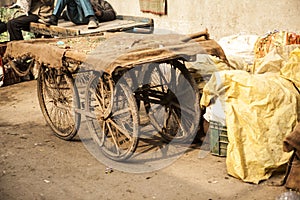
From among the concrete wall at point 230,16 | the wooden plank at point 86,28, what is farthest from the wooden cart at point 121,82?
the wooden plank at point 86,28

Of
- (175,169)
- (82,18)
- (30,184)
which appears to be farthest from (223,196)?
(82,18)

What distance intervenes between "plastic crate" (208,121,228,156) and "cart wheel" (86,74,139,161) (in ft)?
2.89

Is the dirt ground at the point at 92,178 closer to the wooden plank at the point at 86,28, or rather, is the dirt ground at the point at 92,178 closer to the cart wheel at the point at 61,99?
the cart wheel at the point at 61,99

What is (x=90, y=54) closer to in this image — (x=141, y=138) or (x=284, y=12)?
(x=141, y=138)

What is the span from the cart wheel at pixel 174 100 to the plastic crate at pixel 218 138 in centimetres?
22

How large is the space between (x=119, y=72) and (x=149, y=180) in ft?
3.77

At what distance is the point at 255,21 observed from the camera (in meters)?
7.34

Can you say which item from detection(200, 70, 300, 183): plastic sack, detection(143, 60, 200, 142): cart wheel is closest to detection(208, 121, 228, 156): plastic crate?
detection(143, 60, 200, 142): cart wheel

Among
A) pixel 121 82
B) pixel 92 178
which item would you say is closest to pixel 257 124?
pixel 121 82

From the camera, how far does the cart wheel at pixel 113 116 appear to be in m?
5.30

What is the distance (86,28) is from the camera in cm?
912

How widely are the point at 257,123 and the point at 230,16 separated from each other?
3095 millimetres

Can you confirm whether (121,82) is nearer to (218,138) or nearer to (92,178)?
(92,178)

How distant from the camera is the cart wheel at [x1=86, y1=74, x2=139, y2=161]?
530cm
